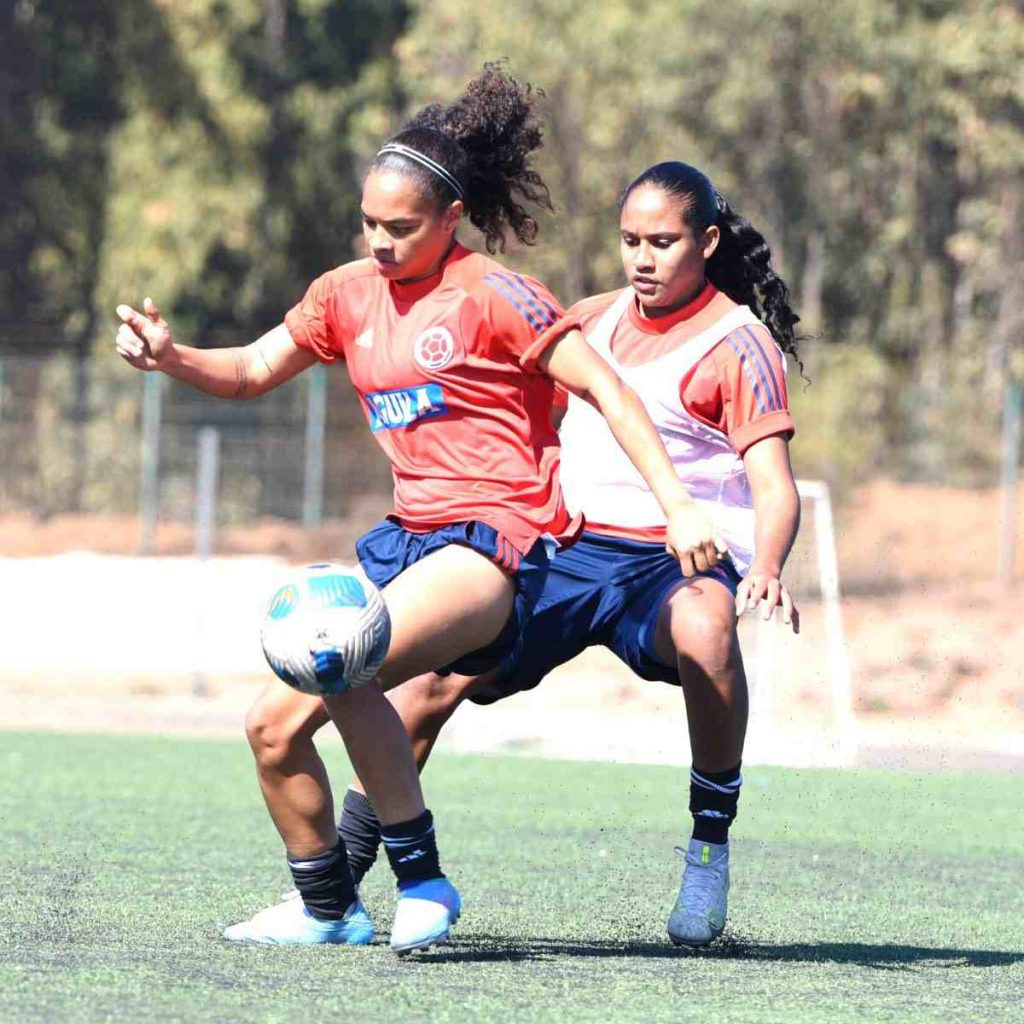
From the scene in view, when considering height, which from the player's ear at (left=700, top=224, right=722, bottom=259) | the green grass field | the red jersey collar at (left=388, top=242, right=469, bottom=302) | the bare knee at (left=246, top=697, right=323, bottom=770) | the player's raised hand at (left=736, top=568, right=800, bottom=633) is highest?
the player's ear at (left=700, top=224, right=722, bottom=259)

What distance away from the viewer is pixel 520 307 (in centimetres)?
502

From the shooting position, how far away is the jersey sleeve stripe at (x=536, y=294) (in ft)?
16.5

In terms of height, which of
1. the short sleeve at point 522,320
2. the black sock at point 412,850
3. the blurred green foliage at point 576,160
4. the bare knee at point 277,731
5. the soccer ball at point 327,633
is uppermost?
the blurred green foliage at point 576,160

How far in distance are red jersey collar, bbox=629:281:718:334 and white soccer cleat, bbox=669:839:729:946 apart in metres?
1.36

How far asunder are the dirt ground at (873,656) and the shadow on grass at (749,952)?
7.14 metres

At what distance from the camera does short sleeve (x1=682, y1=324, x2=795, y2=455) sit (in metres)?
5.33

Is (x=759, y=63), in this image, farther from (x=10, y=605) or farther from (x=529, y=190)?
(x=529, y=190)

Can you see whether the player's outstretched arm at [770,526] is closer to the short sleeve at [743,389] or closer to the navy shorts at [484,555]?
the short sleeve at [743,389]

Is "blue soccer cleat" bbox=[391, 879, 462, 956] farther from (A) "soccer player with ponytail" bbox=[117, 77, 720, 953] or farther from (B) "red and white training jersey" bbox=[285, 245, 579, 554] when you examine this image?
(B) "red and white training jersey" bbox=[285, 245, 579, 554]

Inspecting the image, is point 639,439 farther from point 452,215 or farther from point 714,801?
point 714,801

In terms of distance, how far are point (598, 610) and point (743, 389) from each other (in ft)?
2.19

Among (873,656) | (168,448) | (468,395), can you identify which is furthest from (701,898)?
(168,448)

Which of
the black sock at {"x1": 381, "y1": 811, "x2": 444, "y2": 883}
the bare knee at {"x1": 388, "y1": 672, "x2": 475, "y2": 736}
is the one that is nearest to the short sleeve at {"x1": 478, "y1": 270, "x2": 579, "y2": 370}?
the bare knee at {"x1": 388, "y1": 672, "x2": 475, "y2": 736}

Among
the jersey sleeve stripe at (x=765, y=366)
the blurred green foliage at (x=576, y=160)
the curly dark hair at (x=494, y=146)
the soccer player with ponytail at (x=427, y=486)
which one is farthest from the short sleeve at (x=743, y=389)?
the blurred green foliage at (x=576, y=160)
